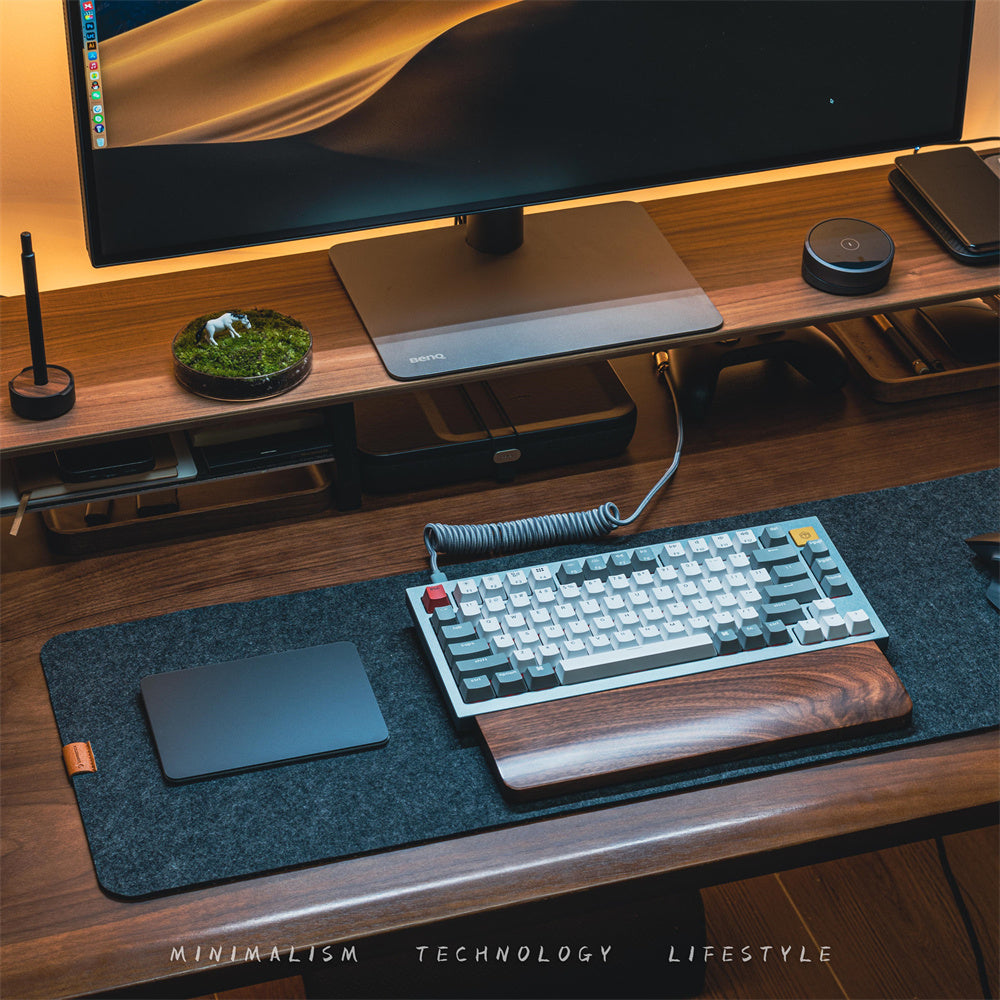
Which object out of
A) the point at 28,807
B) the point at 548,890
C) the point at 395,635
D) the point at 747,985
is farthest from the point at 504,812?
the point at 747,985

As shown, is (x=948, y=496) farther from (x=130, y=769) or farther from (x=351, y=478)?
(x=130, y=769)

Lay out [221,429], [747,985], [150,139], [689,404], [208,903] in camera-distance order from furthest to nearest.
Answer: [747,985], [689,404], [221,429], [150,139], [208,903]

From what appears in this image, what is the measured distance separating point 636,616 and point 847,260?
0.42 m

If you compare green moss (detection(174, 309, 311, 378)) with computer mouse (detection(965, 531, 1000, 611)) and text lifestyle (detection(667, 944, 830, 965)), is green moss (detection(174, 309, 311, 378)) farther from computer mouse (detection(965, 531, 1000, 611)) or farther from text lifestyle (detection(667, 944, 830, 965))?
text lifestyle (detection(667, 944, 830, 965))

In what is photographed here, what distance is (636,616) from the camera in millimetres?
961

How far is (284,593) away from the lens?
1.03 metres

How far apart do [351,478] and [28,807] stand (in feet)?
1.31

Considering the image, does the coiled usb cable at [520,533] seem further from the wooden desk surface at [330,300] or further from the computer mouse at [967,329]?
the computer mouse at [967,329]

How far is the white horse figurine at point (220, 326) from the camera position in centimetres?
101

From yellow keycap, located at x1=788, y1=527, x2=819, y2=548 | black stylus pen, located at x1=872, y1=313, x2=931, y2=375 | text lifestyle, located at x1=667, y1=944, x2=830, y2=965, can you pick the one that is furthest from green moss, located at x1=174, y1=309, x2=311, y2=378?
text lifestyle, located at x1=667, y1=944, x2=830, y2=965

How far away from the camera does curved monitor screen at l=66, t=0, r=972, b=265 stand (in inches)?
Result: 36.4

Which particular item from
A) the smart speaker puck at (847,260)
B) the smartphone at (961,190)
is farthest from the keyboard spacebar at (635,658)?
the smartphone at (961,190)

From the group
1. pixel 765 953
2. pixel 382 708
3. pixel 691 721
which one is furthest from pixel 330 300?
pixel 765 953

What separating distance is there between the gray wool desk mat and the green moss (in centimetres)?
20
